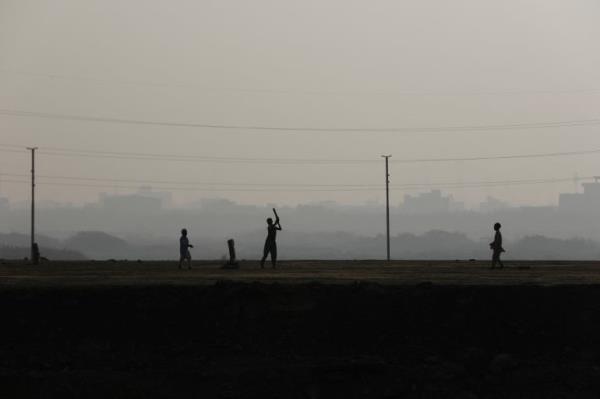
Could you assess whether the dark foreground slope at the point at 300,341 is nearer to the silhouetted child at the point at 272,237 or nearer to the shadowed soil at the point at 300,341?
the shadowed soil at the point at 300,341

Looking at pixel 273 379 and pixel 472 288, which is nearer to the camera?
pixel 273 379

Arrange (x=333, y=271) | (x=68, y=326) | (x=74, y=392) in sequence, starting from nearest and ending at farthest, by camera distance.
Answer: (x=74, y=392)
(x=68, y=326)
(x=333, y=271)

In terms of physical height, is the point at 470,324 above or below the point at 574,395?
above

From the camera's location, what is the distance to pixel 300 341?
1051 inches

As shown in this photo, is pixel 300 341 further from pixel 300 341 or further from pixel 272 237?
pixel 272 237

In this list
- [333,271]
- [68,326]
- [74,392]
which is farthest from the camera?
[333,271]

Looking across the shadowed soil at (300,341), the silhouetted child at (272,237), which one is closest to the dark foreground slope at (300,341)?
the shadowed soil at (300,341)

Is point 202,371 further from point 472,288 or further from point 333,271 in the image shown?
point 333,271

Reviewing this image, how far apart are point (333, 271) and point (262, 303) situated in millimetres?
10672

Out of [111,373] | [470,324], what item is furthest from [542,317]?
[111,373]

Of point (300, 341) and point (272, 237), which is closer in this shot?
point (300, 341)

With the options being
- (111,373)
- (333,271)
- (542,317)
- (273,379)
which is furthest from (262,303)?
(333,271)

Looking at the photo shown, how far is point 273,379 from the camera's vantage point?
1004 inches

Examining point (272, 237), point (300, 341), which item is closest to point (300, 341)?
point (300, 341)
